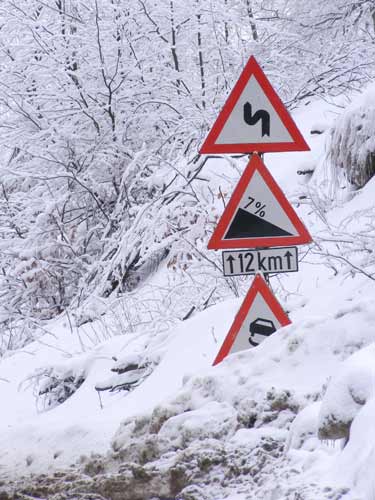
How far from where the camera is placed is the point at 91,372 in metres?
6.14

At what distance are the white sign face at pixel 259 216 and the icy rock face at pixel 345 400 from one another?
1.74 metres

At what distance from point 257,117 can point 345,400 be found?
215 centimetres

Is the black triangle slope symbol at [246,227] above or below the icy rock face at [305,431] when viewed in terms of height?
above

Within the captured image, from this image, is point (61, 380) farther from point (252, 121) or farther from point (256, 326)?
point (252, 121)

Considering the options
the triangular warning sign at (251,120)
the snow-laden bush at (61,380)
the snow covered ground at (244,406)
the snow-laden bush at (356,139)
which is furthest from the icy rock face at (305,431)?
the snow-laden bush at (356,139)

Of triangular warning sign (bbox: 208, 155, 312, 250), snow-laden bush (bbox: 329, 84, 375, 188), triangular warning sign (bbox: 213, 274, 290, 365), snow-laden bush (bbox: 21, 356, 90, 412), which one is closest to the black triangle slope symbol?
triangular warning sign (bbox: 208, 155, 312, 250)

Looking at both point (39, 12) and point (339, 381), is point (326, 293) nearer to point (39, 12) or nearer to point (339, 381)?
point (339, 381)

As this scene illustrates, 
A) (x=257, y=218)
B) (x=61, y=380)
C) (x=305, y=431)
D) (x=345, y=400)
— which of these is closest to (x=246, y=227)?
(x=257, y=218)

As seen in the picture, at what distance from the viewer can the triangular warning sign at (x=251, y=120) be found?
4.49 meters

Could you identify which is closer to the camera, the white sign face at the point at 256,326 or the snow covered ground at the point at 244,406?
the snow covered ground at the point at 244,406

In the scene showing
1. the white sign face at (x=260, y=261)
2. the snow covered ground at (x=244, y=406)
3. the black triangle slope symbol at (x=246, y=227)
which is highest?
the black triangle slope symbol at (x=246, y=227)

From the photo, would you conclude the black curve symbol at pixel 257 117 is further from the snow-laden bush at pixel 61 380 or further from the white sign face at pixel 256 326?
the snow-laden bush at pixel 61 380

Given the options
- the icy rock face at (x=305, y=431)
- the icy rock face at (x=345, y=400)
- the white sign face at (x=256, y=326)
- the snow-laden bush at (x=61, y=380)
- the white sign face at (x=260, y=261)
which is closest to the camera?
A: the icy rock face at (x=345, y=400)

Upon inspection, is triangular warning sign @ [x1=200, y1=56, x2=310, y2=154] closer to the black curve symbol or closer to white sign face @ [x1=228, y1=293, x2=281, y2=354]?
the black curve symbol
